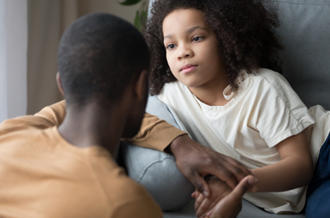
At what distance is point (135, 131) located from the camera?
2.11 feet

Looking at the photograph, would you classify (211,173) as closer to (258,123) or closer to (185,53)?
(258,123)

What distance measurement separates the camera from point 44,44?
1.94 metres

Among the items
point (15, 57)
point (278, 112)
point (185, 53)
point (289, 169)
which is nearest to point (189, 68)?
point (185, 53)

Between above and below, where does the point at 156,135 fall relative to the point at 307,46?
below

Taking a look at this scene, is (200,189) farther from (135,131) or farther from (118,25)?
(118,25)

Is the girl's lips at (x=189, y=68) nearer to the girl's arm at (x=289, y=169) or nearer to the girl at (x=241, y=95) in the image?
the girl at (x=241, y=95)

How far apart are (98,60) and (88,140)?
0.14 m

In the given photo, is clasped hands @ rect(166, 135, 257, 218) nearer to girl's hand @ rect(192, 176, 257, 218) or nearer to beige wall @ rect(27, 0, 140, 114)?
girl's hand @ rect(192, 176, 257, 218)

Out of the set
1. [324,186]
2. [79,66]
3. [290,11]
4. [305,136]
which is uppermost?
[290,11]

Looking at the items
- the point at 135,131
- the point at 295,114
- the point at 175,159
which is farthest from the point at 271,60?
the point at 135,131

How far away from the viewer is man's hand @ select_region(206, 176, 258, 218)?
0.69m

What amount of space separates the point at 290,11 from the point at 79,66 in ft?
3.25

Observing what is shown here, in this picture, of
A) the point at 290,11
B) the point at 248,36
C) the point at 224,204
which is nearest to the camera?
the point at 224,204

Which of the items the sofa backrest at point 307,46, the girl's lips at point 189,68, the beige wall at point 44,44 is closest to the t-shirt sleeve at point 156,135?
the girl's lips at point 189,68
